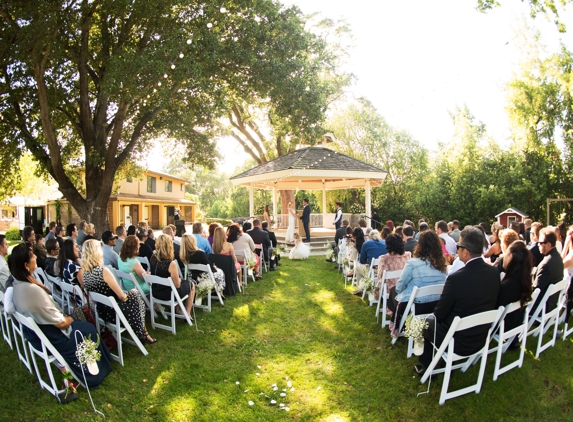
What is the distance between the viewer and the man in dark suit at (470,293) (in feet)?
11.6

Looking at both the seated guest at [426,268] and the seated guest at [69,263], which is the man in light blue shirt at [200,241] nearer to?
the seated guest at [69,263]

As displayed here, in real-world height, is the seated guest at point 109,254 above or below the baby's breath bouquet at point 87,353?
above

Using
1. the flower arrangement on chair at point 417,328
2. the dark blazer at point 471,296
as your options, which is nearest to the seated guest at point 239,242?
the flower arrangement on chair at point 417,328

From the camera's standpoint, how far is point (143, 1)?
34.4 ft

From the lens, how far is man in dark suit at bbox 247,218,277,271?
33.8 feet

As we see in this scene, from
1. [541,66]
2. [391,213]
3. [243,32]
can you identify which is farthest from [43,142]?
[541,66]

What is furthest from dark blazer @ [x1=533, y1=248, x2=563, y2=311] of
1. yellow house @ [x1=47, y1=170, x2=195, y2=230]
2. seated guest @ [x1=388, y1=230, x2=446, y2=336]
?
yellow house @ [x1=47, y1=170, x2=195, y2=230]

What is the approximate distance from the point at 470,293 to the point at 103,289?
13.5 feet

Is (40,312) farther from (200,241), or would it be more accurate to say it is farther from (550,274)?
(550,274)

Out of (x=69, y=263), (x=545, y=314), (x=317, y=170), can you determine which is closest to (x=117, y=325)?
(x=69, y=263)

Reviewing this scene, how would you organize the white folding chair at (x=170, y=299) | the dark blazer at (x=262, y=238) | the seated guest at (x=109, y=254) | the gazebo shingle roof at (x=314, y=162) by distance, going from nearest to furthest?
the white folding chair at (x=170, y=299)
the seated guest at (x=109, y=254)
the dark blazer at (x=262, y=238)
the gazebo shingle roof at (x=314, y=162)

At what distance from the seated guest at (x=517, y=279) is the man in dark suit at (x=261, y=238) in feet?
22.9

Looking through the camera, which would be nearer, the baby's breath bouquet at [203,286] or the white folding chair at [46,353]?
the white folding chair at [46,353]

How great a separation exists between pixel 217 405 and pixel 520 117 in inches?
876
